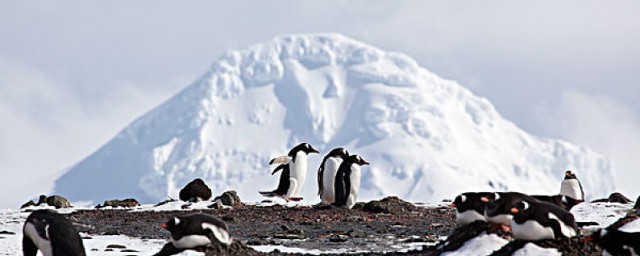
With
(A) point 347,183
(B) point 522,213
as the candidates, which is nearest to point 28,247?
(B) point 522,213

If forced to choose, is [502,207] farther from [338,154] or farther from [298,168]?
[298,168]

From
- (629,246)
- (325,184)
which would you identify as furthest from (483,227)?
(325,184)

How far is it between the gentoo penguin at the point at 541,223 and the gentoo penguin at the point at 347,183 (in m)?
9.30

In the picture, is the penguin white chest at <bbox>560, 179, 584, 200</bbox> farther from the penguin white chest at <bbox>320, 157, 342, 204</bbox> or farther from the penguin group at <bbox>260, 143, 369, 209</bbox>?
the penguin white chest at <bbox>320, 157, 342, 204</bbox>

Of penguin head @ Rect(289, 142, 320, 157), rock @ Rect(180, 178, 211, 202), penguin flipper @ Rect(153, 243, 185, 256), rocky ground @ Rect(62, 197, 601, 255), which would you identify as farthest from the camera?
rock @ Rect(180, 178, 211, 202)

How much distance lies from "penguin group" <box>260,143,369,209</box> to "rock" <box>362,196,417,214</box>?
1.17 ft

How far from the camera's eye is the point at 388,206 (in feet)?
62.5

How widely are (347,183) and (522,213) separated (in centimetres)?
945

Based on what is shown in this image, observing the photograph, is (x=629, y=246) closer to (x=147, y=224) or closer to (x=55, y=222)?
(x=55, y=222)

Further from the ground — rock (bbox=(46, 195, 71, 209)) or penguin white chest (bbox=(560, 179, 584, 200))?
rock (bbox=(46, 195, 71, 209))

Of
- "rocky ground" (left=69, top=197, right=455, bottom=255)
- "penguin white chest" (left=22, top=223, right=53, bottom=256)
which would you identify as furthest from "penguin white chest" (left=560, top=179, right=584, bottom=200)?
"penguin white chest" (left=22, top=223, right=53, bottom=256)

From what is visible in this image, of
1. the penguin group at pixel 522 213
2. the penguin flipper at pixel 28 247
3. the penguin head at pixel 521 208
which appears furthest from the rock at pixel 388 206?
the penguin flipper at pixel 28 247

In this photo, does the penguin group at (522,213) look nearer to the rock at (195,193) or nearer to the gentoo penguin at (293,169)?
the gentoo penguin at (293,169)

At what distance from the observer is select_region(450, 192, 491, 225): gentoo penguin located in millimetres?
10859
